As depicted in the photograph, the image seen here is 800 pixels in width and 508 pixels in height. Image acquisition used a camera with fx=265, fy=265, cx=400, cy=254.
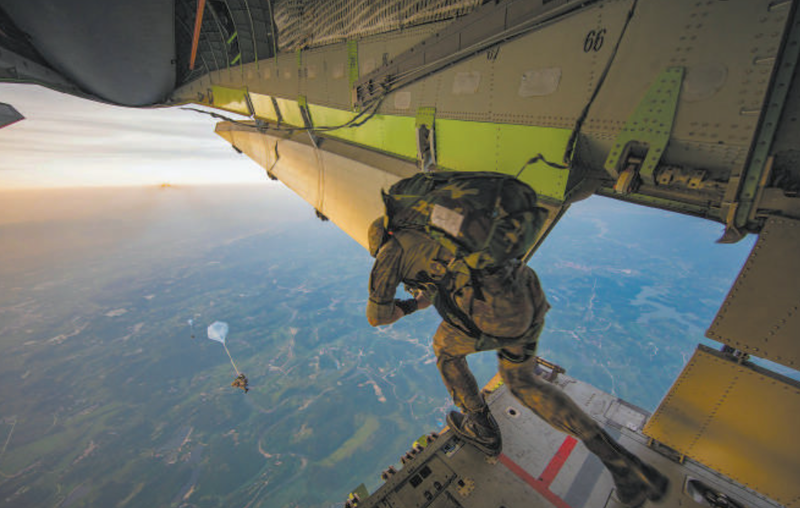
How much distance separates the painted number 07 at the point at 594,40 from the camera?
214cm

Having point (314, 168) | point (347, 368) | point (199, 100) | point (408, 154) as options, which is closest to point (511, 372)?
point (408, 154)

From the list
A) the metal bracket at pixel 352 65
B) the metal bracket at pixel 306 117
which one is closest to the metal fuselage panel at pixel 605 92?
the metal bracket at pixel 352 65

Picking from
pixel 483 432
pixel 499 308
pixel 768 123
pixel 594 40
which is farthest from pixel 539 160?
pixel 483 432

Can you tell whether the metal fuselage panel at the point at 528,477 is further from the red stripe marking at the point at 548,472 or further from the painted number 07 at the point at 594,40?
the painted number 07 at the point at 594,40

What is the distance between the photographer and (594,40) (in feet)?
7.17

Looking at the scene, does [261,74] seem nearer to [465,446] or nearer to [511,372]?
[511,372]

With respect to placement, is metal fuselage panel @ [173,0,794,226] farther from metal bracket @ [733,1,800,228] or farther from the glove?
the glove

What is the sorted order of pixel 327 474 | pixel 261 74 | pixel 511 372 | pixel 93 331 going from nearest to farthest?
pixel 511 372, pixel 261 74, pixel 327 474, pixel 93 331

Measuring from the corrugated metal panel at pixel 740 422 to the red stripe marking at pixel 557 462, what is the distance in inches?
47.0

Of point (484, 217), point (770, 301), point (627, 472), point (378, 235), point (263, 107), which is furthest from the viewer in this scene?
point (263, 107)

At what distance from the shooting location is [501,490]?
3061mm

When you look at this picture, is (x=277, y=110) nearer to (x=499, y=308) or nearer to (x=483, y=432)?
(x=499, y=308)

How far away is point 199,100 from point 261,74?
541 cm

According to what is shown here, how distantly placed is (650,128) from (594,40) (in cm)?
88
